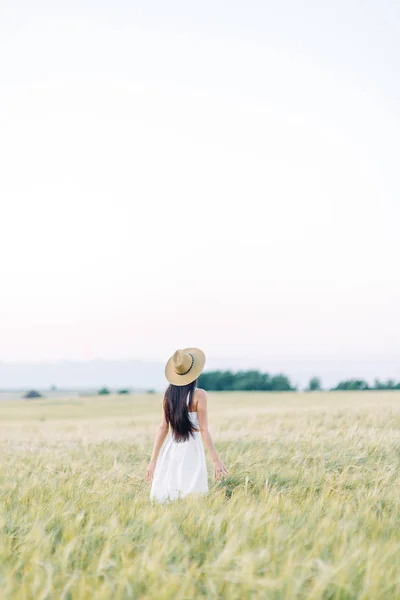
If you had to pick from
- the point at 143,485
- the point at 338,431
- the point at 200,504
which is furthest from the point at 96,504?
the point at 338,431

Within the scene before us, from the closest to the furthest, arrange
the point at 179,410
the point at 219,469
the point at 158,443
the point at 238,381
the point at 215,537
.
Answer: the point at 215,537 < the point at 219,469 < the point at 179,410 < the point at 158,443 < the point at 238,381

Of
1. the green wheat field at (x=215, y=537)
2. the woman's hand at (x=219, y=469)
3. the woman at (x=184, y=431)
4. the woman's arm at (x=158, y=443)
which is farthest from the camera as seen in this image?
the woman's arm at (x=158, y=443)

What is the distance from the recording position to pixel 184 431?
24.1ft

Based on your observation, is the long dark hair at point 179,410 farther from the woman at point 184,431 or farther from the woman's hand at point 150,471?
the woman's hand at point 150,471

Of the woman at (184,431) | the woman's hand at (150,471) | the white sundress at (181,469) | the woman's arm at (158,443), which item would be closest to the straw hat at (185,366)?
the woman at (184,431)

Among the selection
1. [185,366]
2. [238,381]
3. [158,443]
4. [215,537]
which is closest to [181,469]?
[158,443]

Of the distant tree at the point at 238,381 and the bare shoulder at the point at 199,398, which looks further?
the distant tree at the point at 238,381

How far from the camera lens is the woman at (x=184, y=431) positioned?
7.16 m

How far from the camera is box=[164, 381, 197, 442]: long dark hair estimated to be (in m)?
7.26

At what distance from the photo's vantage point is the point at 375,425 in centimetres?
1223

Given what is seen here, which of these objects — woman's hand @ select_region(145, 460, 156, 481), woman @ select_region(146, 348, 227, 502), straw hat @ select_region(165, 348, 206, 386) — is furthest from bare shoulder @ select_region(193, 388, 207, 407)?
woman's hand @ select_region(145, 460, 156, 481)

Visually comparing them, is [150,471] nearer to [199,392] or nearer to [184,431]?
[184,431]

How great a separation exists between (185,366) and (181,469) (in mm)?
1207

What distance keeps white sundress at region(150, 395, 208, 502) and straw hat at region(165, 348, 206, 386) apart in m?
0.28
